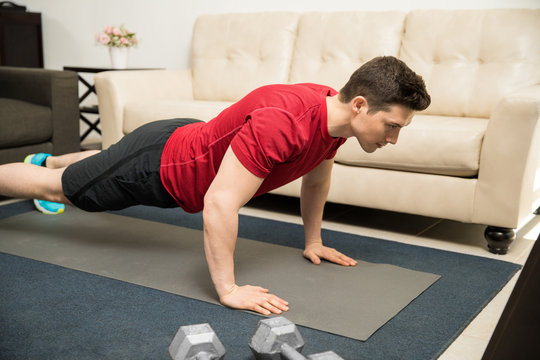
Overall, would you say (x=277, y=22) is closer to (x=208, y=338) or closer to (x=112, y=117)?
(x=112, y=117)

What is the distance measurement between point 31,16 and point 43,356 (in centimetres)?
405

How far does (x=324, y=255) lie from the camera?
1896mm

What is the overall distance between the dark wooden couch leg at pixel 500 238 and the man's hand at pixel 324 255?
1.85 feet

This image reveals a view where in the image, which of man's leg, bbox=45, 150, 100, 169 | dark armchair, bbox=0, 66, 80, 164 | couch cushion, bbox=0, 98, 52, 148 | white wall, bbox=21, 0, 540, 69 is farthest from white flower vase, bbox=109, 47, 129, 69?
man's leg, bbox=45, 150, 100, 169

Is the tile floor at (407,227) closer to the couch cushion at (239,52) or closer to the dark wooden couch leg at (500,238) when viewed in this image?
the dark wooden couch leg at (500,238)

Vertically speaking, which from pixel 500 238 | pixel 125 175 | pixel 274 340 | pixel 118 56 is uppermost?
pixel 118 56

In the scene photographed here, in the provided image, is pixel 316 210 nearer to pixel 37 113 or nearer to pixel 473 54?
pixel 473 54

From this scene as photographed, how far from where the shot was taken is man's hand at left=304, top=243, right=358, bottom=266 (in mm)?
1874

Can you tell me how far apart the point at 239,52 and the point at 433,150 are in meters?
1.55

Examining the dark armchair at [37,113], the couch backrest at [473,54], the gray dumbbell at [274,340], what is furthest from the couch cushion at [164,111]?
the gray dumbbell at [274,340]

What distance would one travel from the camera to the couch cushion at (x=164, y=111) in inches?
105

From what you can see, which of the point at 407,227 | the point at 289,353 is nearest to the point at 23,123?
the point at 407,227

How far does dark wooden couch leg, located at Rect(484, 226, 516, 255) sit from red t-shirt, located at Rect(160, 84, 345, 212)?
2.42 ft

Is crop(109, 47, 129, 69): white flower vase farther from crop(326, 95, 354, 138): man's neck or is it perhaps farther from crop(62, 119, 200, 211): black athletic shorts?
crop(326, 95, 354, 138): man's neck
